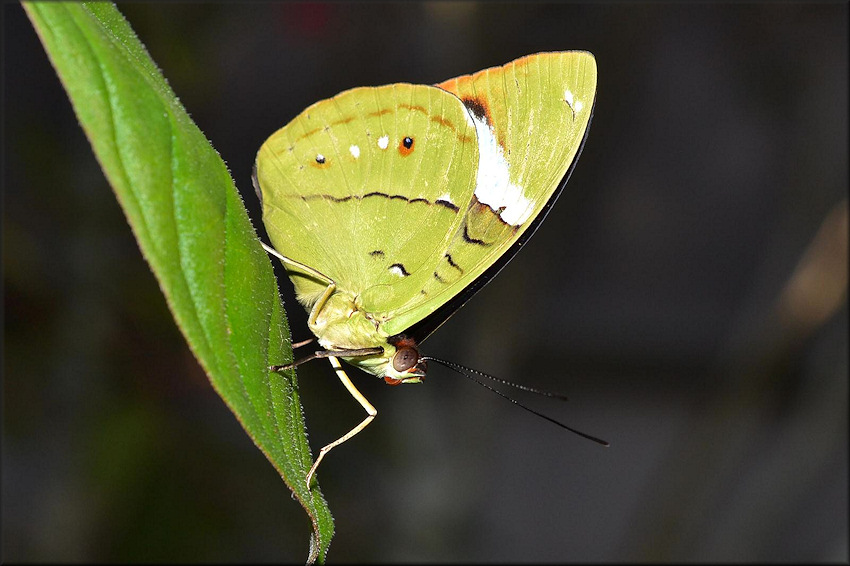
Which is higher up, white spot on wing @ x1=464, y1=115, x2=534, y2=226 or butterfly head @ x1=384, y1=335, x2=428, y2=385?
white spot on wing @ x1=464, y1=115, x2=534, y2=226

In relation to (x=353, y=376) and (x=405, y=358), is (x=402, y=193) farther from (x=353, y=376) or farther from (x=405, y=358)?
(x=353, y=376)

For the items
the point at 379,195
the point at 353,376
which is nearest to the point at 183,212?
the point at 379,195

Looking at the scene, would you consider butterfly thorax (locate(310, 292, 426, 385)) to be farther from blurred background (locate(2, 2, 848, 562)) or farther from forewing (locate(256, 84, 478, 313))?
blurred background (locate(2, 2, 848, 562))

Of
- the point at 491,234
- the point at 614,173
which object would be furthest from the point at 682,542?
the point at 614,173

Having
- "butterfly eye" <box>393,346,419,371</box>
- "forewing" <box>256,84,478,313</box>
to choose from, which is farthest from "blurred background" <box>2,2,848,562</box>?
"butterfly eye" <box>393,346,419,371</box>

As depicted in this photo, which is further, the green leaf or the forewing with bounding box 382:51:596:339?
the forewing with bounding box 382:51:596:339

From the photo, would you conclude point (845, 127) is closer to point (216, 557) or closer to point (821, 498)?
point (216, 557)

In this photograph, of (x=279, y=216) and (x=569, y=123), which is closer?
(x=569, y=123)

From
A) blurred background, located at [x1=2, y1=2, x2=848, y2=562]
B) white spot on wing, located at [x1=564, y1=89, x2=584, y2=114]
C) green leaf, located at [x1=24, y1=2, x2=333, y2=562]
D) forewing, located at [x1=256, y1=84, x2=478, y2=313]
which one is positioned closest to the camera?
green leaf, located at [x1=24, y1=2, x2=333, y2=562]
